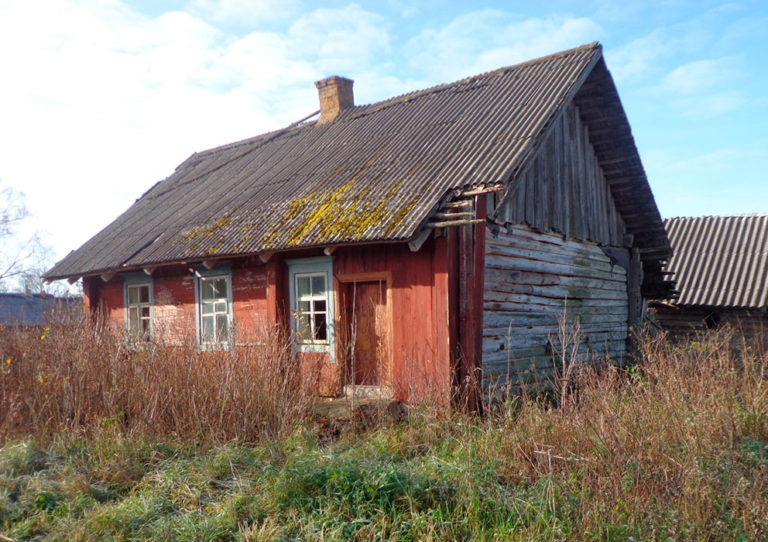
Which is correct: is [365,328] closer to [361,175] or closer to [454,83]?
[361,175]

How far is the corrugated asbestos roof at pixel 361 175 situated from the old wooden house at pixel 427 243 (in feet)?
0.15

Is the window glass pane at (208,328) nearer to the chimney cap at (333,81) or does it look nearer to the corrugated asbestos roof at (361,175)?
the corrugated asbestos roof at (361,175)

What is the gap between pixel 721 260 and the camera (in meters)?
19.1

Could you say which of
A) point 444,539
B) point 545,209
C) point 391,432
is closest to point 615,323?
point 545,209

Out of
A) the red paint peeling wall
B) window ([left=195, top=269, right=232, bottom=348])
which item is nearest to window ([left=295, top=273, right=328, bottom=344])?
the red paint peeling wall

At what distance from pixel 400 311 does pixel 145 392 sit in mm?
3781

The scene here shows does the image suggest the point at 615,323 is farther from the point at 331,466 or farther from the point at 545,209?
the point at 331,466

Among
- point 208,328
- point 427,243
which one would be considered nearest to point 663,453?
point 427,243

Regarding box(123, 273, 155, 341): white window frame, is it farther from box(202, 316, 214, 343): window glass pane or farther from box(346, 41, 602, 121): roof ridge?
box(346, 41, 602, 121): roof ridge

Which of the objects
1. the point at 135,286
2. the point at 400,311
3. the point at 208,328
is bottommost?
the point at 208,328

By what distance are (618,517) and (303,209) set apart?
7.56 metres

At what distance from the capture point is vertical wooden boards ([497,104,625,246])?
34.2 feet

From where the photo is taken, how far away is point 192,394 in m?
7.29

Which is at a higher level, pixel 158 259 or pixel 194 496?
pixel 158 259
